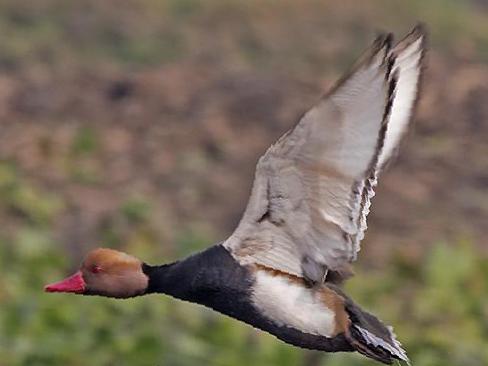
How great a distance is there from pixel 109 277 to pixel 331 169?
116cm

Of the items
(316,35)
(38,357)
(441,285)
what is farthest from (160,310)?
(316,35)

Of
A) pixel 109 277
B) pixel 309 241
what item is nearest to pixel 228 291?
pixel 309 241

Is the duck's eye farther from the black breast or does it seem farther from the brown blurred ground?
the brown blurred ground

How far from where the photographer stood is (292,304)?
5.89m

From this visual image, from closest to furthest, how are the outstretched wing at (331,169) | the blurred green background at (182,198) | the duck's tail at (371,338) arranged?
1. the outstretched wing at (331,169)
2. the duck's tail at (371,338)
3. the blurred green background at (182,198)

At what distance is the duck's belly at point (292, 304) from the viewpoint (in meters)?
5.86

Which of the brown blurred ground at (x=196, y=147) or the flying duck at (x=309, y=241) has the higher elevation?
the brown blurred ground at (x=196, y=147)

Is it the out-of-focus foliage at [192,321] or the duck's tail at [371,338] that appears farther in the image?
the out-of-focus foliage at [192,321]

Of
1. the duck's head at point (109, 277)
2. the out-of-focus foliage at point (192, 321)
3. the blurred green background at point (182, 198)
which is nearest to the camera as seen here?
the duck's head at point (109, 277)

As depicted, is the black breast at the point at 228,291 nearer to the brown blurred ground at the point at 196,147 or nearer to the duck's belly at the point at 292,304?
the duck's belly at the point at 292,304

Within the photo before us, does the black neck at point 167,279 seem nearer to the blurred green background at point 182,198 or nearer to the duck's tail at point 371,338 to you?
the duck's tail at point 371,338

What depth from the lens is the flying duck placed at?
5.45 metres

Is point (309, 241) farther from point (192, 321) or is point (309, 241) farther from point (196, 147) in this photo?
point (196, 147)

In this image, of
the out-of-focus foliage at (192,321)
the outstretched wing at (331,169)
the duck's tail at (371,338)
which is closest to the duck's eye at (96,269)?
the outstretched wing at (331,169)
